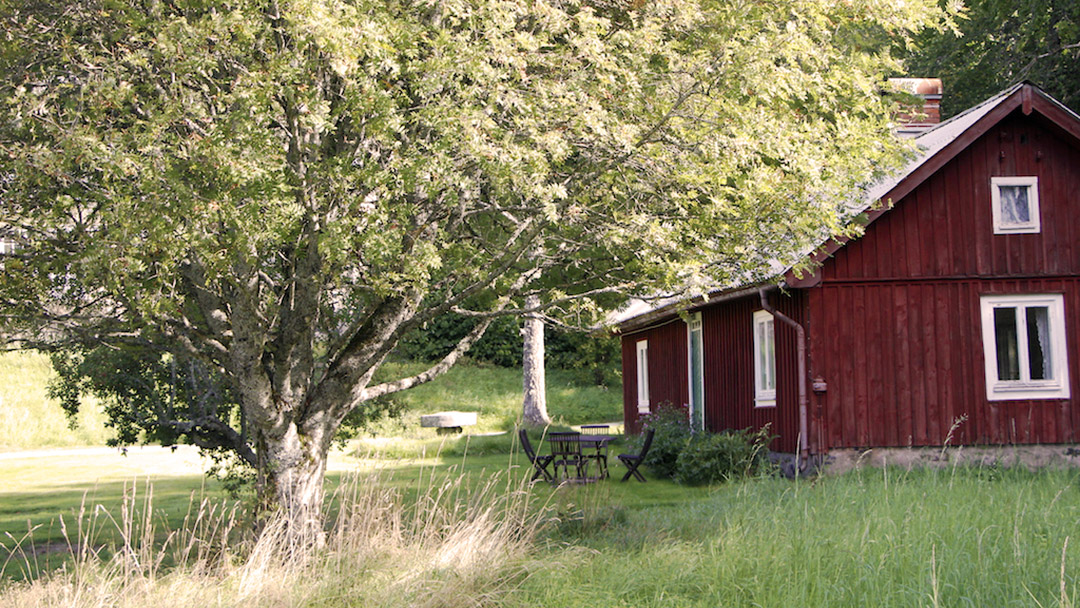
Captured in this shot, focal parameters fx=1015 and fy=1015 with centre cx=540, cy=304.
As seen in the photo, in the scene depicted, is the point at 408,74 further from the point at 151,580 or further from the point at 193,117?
the point at 151,580

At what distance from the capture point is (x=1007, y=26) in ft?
76.4

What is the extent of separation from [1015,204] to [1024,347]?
213 centimetres

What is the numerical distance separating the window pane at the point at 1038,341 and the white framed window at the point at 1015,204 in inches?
48.4

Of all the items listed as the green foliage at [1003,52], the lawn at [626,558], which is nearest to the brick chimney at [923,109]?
the green foliage at [1003,52]

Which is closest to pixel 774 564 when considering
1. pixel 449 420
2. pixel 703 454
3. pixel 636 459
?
pixel 703 454

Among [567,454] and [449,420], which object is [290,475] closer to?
[567,454]

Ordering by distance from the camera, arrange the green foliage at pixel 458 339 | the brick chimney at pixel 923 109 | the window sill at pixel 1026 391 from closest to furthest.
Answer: the window sill at pixel 1026 391
the brick chimney at pixel 923 109
the green foliage at pixel 458 339

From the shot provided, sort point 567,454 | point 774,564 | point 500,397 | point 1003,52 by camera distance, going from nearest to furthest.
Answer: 1. point 774,564
2. point 567,454
3. point 1003,52
4. point 500,397

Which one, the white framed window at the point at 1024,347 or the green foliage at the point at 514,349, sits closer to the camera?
the white framed window at the point at 1024,347

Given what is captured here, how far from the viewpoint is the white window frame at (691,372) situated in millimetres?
18922

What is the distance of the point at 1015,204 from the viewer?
15102 millimetres

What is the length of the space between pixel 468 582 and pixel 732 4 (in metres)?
4.99

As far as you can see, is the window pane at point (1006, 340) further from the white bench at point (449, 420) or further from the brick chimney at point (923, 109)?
the white bench at point (449, 420)

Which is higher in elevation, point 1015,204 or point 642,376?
point 1015,204
